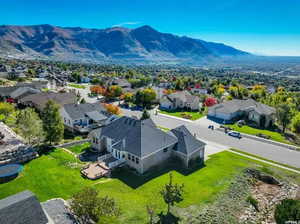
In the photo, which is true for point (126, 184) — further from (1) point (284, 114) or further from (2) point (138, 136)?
(1) point (284, 114)

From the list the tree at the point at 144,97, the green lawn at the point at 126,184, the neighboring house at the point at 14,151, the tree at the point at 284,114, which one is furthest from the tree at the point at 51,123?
the tree at the point at 284,114

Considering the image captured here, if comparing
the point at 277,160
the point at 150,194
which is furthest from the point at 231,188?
the point at 277,160

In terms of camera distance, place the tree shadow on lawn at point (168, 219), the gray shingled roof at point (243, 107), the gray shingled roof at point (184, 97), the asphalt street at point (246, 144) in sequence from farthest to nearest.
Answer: the gray shingled roof at point (184, 97) → the gray shingled roof at point (243, 107) → the asphalt street at point (246, 144) → the tree shadow on lawn at point (168, 219)

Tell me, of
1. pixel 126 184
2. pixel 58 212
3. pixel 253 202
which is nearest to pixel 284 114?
pixel 253 202

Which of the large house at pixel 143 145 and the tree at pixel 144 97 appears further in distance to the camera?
the tree at pixel 144 97

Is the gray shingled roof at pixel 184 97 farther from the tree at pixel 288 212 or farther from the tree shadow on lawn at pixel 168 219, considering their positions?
the tree shadow on lawn at pixel 168 219

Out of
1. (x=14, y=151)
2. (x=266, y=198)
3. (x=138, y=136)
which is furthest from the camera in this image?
(x=138, y=136)

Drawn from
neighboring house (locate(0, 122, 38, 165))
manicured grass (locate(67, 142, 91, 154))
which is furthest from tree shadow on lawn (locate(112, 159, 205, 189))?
neighboring house (locate(0, 122, 38, 165))
